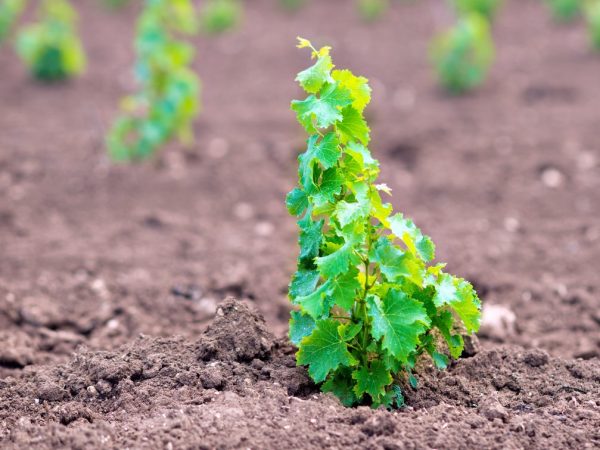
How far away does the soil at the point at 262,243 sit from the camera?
125 inches

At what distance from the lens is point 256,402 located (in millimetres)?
3207

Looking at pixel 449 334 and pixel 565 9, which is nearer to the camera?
pixel 449 334

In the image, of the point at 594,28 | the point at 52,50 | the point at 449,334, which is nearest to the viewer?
the point at 449,334

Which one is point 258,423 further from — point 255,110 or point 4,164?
point 255,110

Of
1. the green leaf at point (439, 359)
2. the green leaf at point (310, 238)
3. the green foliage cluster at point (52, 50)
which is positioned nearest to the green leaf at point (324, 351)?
the green leaf at point (310, 238)

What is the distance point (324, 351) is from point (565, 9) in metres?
7.69

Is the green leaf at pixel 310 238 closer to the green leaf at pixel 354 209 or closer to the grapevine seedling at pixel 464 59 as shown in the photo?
the green leaf at pixel 354 209

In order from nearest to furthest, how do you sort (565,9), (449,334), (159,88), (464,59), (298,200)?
(298,200)
(449,334)
(159,88)
(464,59)
(565,9)

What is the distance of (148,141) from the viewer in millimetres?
6590

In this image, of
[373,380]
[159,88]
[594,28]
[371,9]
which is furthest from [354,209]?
[371,9]

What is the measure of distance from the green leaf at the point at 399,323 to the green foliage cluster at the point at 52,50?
6197 millimetres

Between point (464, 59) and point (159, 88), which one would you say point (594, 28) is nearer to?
point (464, 59)

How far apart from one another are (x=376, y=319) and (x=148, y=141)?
391 cm

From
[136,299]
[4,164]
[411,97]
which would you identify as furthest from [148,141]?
[411,97]
